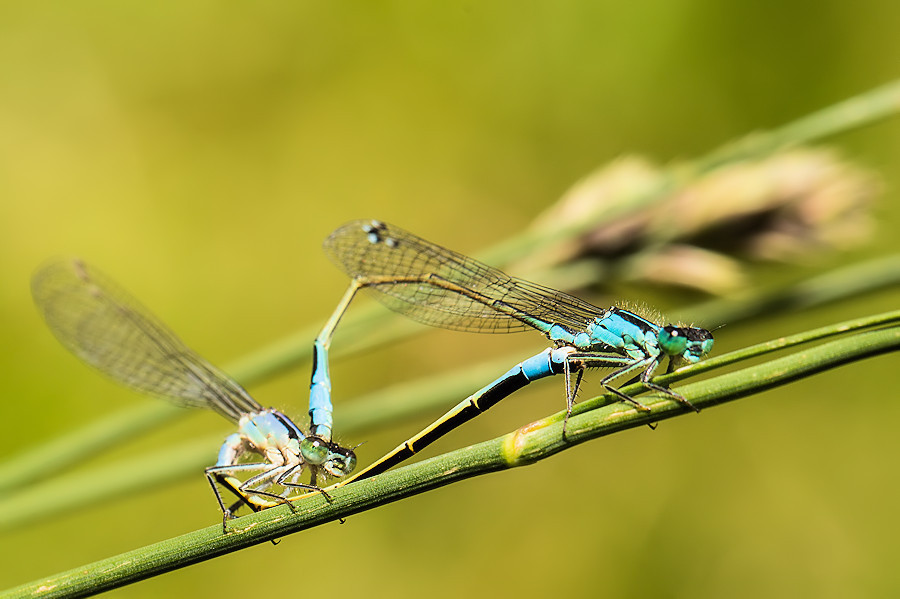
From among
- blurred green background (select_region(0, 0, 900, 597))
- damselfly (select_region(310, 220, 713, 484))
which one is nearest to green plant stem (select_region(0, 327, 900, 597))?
damselfly (select_region(310, 220, 713, 484))

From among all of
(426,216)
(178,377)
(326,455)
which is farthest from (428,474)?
(426,216)

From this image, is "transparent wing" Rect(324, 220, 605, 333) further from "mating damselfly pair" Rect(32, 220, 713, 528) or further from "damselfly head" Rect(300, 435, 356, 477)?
"damselfly head" Rect(300, 435, 356, 477)

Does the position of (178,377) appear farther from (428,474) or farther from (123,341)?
(428,474)

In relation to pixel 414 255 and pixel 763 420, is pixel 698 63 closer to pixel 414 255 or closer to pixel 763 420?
pixel 763 420

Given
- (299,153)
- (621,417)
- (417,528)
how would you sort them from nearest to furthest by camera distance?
(621,417), (417,528), (299,153)

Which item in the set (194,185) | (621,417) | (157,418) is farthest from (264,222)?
(621,417)
